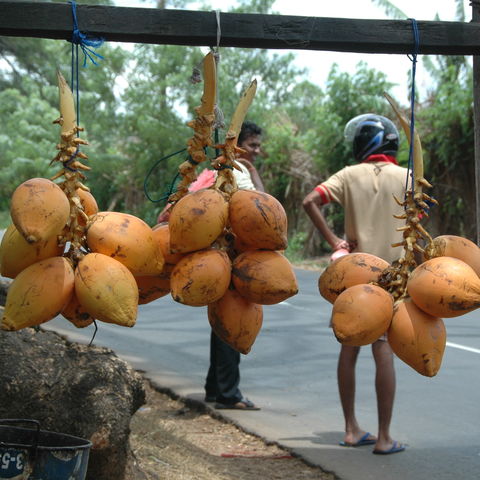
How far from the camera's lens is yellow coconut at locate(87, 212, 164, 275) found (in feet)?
6.88

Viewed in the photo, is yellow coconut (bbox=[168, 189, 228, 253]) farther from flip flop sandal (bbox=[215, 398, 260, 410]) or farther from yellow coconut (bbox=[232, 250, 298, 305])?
flip flop sandal (bbox=[215, 398, 260, 410])

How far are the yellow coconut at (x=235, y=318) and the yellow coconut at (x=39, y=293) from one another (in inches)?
17.9

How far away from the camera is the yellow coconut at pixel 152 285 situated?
7.77 ft

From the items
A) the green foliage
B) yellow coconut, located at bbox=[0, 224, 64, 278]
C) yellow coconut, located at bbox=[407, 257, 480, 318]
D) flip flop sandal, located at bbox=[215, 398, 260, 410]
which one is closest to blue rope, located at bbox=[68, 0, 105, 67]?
yellow coconut, located at bbox=[0, 224, 64, 278]

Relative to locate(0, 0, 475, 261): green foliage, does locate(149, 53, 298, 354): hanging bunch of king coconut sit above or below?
below

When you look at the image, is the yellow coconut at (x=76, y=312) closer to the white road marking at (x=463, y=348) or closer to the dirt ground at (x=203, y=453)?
the dirt ground at (x=203, y=453)

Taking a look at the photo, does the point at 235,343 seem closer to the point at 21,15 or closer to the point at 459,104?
the point at 21,15

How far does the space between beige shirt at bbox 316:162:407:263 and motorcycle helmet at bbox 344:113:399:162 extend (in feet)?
0.32

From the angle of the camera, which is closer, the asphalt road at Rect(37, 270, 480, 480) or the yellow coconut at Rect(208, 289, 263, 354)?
the yellow coconut at Rect(208, 289, 263, 354)

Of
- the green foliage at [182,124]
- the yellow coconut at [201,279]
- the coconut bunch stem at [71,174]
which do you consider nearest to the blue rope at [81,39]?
the coconut bunch stem at [71,174]

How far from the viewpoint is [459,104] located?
15.8 m

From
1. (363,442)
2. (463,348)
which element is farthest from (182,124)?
(363,442)

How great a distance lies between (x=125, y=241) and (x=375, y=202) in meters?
2.70

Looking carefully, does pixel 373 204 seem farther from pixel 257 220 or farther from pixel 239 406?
pixel 257 220
